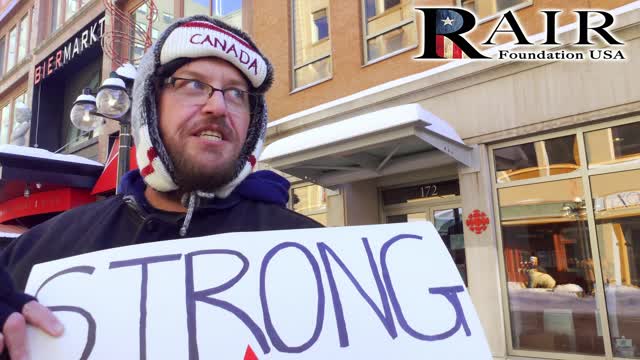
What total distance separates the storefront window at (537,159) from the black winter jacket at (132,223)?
535 cm

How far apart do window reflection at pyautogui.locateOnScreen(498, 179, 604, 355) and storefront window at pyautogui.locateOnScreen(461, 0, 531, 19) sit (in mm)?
2624

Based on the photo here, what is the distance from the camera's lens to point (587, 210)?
566cm

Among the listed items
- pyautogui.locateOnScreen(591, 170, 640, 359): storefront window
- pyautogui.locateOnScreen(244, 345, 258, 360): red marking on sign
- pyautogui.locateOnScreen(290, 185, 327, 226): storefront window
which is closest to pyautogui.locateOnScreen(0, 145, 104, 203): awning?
pyautogui.locateOnScreen(290, 185, 327, 226): storefront window

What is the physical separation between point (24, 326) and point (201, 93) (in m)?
0.86

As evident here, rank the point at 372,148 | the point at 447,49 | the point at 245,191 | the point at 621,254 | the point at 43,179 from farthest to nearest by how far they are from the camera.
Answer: the point at 447,49, the point at 43,179, the point at 372,148, the point at 621,254, the point at 245,191

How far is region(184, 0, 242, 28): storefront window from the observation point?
10920mm

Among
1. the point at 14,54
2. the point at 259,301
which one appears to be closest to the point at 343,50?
the point at 259,301

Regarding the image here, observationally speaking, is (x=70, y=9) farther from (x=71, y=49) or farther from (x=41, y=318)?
(x=41, y=318)

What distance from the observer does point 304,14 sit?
939 cm

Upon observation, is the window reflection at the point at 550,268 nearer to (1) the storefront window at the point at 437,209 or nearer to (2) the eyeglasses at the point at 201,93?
(1) the storefront window at the point at 437,209

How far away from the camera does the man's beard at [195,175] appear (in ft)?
4.86

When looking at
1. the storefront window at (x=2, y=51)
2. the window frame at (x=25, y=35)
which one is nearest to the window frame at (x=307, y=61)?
the window frame at (x=25, y=35)

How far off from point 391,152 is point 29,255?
6.01 metres

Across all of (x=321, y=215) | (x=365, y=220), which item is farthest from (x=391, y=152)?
(x=321, y=215)
